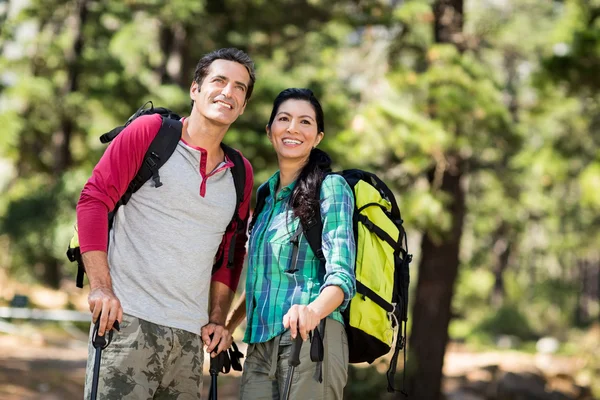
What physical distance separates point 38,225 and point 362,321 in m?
15.1

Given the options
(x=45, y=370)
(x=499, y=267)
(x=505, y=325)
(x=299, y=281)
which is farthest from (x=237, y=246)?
(x=499, y=267)

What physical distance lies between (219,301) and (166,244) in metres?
0.43

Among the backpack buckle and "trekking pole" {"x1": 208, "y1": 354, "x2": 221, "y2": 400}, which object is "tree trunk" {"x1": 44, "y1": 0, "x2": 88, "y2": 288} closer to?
"trekking pole" {"x1": 208, "y1": 354, "x2": 221, "y2": 400}

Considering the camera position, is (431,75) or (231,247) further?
(431,75)

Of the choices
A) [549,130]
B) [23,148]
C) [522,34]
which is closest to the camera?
[23,148]

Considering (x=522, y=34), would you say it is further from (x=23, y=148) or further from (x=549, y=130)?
(x=23, y=148)

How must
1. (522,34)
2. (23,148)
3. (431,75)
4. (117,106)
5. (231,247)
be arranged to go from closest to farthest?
(231,247)
(431,75)
(117,106)
(23,148)
(522,34)

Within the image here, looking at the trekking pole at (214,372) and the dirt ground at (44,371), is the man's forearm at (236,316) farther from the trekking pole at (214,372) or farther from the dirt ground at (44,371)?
the dirt ground at (44,371)

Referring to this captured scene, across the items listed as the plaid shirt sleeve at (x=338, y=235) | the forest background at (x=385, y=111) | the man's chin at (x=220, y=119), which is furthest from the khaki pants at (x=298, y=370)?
the forest background at (x=385, y=111)

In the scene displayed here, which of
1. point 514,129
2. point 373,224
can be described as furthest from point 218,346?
point 514,129

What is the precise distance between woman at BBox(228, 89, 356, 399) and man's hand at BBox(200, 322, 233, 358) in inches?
6.2

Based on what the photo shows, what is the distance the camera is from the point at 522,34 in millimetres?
29031

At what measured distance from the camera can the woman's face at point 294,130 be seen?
3293 mm

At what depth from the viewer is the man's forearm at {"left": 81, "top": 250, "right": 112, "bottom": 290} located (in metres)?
2.94
